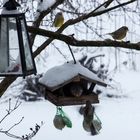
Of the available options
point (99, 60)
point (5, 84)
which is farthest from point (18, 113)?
point (5, 84)

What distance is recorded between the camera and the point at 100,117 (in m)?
5.92

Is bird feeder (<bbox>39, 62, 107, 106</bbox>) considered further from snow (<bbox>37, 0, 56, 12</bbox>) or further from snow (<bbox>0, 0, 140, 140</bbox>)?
snow (<bbox>0, 0, 140, 140</bbox>)

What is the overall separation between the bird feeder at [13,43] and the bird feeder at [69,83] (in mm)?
538

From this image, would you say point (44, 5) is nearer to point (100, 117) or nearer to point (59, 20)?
point (59, 20)

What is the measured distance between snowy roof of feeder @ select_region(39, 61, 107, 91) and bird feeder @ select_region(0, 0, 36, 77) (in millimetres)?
528

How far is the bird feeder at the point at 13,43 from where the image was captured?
1.43 metres

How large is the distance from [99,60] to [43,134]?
193 centimetres

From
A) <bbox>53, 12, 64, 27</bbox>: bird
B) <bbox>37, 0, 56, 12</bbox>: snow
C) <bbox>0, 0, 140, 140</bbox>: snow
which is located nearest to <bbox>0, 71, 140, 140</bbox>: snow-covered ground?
<bbox>0, 0, 140, 140</bbox>: snow

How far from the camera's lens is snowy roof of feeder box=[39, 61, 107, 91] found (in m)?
1.98

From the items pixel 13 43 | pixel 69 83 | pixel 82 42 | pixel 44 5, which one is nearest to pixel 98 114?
pixel 44 5

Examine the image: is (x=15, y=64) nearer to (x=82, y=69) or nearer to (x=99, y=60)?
(x=82, y=69)

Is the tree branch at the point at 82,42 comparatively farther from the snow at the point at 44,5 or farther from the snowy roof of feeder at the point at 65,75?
the snow at the point at 44,5

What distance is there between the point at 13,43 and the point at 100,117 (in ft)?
15.0

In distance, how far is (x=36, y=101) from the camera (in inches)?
250
